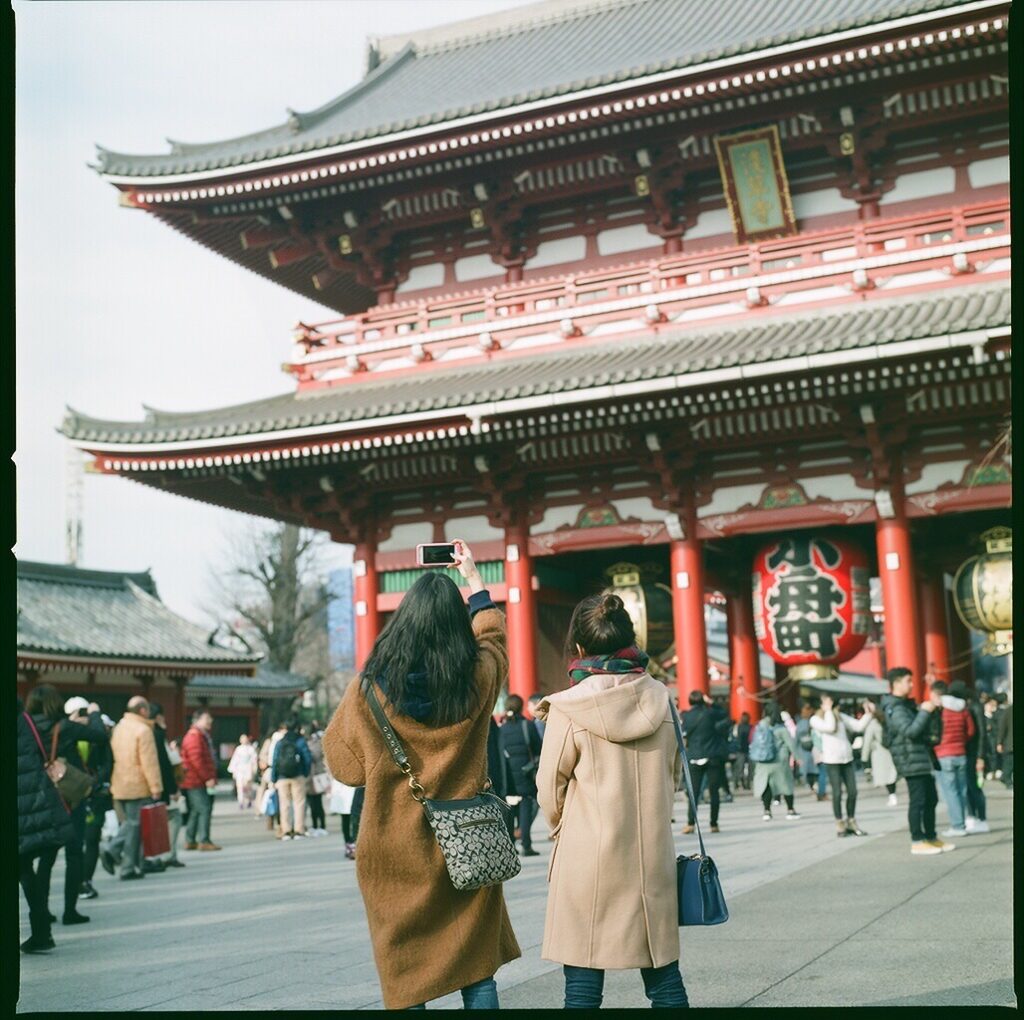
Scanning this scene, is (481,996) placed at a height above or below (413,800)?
below

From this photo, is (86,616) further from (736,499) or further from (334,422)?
(736,499)

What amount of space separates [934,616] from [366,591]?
9.89 meters

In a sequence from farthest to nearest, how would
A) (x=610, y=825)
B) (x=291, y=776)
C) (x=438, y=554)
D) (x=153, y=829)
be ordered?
(x=291, y=776) < (x=153, y=829) < (x=438, y=554) < (x=610, y=825)

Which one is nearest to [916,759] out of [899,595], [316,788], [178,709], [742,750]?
[899,595]

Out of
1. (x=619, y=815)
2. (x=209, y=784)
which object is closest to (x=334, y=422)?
(x=209, y=784)

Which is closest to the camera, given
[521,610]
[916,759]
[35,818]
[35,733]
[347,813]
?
[35,818]

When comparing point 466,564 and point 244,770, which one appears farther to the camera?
point 244,770

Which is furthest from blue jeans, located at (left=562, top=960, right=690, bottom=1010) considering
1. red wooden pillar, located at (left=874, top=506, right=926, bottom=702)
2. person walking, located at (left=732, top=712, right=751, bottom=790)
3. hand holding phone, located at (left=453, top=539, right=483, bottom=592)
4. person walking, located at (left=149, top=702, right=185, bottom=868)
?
person walking, located at (left=732, top=712, right=751, bottom=790)

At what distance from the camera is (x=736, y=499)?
56.0 feet

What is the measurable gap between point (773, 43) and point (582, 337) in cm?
461

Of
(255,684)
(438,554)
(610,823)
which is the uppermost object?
(438,554)

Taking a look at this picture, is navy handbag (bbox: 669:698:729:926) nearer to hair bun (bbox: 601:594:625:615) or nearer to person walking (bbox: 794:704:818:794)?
hair bun (bbox: 601:594:625:615)

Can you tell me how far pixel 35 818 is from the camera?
308 inches

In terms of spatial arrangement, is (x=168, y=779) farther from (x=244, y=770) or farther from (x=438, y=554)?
(x=244, y=770)
